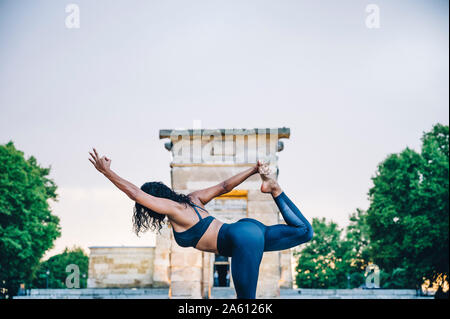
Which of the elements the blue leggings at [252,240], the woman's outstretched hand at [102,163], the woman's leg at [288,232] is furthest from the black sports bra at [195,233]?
the woman's outstretched hand at [102,163]

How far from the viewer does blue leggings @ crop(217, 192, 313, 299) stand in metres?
3.49

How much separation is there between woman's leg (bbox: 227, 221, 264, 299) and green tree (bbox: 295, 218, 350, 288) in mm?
44633

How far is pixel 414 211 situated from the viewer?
2266 centimetres

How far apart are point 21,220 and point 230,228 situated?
24.7m

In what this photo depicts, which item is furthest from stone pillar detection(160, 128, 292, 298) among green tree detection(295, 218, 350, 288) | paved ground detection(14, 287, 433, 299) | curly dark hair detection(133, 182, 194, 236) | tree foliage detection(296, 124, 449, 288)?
green tree detection(295, 218, 350, 288)

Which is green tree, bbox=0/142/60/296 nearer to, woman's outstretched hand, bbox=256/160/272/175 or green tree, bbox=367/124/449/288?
green tree, bbox=367/124/449/288

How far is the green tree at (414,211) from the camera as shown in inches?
861

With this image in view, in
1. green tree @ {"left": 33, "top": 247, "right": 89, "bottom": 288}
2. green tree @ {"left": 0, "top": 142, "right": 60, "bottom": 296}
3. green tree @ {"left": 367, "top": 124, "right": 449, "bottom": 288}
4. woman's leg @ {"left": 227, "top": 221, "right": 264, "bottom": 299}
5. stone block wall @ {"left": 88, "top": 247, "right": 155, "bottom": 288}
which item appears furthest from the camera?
green tree @ {"left": 33, "top": 247, "right": 89, "bottom": 288}

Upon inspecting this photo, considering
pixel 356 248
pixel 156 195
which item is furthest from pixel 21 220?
pixel 356 248

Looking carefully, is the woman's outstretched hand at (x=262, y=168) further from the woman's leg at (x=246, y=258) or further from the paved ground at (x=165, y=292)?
the paved ground at (x=165, y=292)

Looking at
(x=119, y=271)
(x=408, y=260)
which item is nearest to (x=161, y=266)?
(x=119, y=271)

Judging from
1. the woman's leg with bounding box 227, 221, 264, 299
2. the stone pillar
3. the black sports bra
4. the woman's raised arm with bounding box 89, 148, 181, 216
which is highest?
the stone pillar
